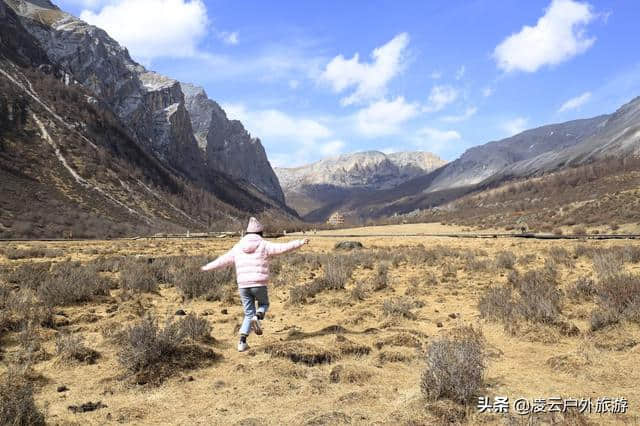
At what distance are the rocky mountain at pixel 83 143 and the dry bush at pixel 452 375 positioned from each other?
53107 mm

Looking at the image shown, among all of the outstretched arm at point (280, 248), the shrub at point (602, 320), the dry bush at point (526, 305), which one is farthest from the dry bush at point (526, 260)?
the outstretched arm at point (280, 248)

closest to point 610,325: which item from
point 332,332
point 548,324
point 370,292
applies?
point 548,324

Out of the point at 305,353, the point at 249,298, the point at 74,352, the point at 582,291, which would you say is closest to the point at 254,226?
the point at 249,298

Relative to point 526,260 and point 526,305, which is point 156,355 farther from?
point 526,260

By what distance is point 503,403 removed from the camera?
4.65 metres

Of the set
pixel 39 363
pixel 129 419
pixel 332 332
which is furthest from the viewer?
pixel 332 332

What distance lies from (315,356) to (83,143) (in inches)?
3706

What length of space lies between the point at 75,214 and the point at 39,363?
2475 inches

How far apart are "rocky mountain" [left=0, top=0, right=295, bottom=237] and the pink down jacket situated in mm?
49746

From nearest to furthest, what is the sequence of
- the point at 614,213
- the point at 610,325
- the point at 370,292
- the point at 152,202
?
the point at 610,325, the point at 370,292, the point at 614,213, the point at 152,202

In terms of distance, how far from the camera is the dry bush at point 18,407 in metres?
3.96

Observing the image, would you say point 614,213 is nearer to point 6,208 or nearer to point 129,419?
point 129,419

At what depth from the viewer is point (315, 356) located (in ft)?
20.5

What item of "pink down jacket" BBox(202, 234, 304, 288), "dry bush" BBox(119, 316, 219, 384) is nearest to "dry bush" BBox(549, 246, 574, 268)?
"pink down jacket" BBox(202, 234, 304, 288)
